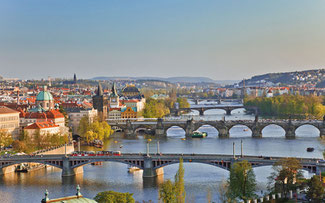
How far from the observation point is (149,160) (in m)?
39.2

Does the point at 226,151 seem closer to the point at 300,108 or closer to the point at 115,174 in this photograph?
the point at 115,174

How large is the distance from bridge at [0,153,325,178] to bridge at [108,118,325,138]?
2638cm

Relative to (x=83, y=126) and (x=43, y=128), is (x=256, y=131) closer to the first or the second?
(x=83, y=126)

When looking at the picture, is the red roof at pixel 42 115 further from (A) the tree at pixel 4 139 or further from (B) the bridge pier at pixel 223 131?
(B) the bridge pier at pixel 223 131

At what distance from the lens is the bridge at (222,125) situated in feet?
214

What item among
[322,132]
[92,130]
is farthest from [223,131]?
[92,130]

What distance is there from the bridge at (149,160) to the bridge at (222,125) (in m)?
26.4

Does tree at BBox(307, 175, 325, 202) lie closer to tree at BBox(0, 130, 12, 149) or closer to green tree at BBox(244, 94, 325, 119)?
tree at BBox(0, 130, 12, 149)

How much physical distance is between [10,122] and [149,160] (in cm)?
2211

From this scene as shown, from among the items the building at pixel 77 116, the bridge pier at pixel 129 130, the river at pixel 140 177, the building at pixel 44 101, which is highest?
the building at pixel 44 101

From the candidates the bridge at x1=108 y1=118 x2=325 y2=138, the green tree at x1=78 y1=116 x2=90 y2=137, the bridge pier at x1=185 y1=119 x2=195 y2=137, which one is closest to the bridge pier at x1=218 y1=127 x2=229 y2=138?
the bridge at x1=108 y1=118 x2=325 y2=138

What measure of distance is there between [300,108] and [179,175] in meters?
64.9

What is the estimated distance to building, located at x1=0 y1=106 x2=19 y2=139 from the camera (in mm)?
56406

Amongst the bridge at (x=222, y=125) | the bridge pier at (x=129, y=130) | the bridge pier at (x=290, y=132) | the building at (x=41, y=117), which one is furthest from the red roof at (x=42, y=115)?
the bridge pier at (x=290, y=132)
